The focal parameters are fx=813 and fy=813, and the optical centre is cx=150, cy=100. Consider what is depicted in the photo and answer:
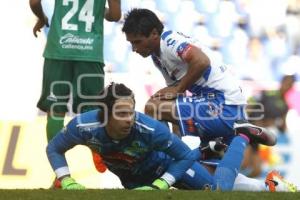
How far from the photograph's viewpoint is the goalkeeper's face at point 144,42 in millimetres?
5633

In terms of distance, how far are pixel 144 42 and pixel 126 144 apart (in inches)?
38.6

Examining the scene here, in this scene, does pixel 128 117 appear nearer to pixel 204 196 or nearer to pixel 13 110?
pixel 204 196

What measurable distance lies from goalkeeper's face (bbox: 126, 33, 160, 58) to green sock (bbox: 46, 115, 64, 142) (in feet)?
2.42

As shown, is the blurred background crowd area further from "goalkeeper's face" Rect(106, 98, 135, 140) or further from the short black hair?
"goalkeeper's face" Rect(106, 98, 135, 140)

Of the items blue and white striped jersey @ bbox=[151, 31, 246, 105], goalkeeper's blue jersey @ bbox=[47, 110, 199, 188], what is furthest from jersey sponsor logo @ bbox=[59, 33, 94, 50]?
goalkeeper's blue jersey @ bbox=[47, 110, 199, 188]

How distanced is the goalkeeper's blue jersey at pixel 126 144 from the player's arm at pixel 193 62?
64 centimetres

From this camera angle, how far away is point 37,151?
7.07m

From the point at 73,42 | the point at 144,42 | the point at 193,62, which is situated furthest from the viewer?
the point at 73,42

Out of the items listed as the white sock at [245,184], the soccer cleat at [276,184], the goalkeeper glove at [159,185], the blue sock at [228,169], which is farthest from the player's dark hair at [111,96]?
the soccer cleat at [276,184]

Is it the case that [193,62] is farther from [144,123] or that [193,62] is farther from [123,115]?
[123,115]

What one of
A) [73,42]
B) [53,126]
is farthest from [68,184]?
[73,42]

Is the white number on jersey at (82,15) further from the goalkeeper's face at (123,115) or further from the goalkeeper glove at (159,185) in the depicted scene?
the goalkeeper glove at (159,185)

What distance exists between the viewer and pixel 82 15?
19.0 ft

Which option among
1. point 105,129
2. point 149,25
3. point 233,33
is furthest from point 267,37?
point 105,129
